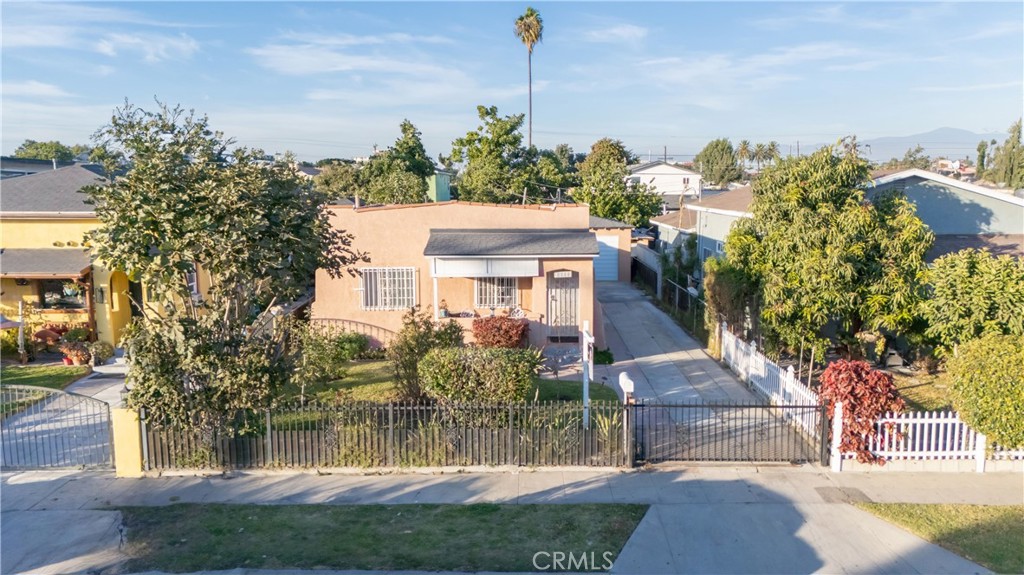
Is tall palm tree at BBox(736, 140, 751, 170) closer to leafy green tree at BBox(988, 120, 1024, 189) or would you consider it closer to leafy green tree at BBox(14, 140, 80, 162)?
leafy green tree at BBox(988, 120, 1024, 189)

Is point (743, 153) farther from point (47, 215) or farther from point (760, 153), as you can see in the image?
point (47, 215)

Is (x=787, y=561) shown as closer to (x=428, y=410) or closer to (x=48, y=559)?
(x=428, y=410)

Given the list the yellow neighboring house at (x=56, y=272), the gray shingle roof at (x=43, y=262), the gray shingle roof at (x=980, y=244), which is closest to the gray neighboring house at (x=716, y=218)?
the gray shingle roof at (x=980, y=244)

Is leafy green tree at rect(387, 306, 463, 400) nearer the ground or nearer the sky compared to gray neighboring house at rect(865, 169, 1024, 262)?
nearer the ground

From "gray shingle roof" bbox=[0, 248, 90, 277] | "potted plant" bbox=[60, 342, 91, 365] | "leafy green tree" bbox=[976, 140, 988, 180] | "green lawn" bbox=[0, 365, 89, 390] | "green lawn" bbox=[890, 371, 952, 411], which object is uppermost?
"leafy green tree" bbox=[976, 140, 988, 180]

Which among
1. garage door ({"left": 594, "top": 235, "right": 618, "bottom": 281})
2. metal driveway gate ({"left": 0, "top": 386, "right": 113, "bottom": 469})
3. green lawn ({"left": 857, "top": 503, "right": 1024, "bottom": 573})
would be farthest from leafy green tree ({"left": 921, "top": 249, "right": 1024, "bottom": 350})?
garage door ({"left": 594, "top": 235, "right": 618, "bottom": 281})

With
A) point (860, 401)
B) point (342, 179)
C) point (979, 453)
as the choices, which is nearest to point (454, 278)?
point (860, 401)

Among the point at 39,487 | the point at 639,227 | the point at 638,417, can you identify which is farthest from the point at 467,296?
the point at 639,227
